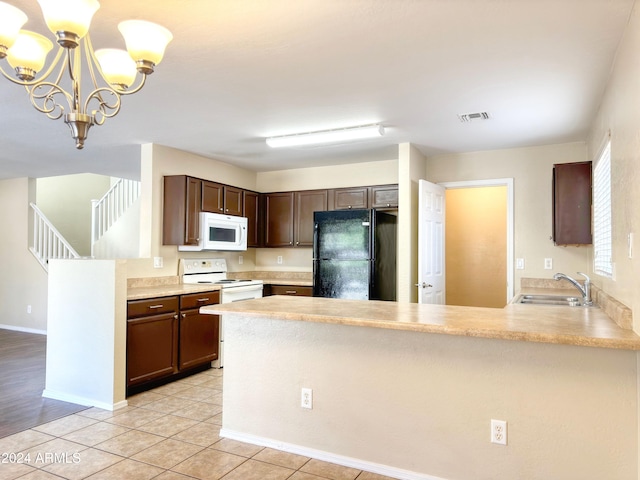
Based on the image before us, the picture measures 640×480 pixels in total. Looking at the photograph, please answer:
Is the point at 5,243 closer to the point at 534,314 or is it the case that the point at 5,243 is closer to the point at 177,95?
the point at 177,95

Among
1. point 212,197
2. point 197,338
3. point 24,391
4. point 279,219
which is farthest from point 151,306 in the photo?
point 279,219

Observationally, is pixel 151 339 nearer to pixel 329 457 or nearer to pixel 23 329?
pixel 329 457

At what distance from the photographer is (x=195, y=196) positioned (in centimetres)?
466

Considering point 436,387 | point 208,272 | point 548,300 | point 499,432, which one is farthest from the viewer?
point 208,272

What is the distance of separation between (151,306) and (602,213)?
3.60 metres

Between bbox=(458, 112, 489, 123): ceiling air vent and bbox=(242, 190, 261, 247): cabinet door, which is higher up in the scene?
bbox=(458, 112, 489, 123): ceiling air vent

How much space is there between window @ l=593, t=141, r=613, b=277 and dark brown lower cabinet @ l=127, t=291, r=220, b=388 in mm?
3404

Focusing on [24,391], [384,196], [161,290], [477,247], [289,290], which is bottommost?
[24,391]

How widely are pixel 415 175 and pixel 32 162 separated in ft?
15.7

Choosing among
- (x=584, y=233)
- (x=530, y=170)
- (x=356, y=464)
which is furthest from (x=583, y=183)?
(x=356, y=464)

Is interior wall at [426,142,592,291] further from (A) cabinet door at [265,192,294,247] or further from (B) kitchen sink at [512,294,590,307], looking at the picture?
(A) cabinet door at [265,192,294,247]

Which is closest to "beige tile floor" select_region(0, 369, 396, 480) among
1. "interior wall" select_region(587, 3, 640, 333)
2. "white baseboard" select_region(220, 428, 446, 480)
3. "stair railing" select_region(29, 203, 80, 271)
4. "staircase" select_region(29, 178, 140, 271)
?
"white baseboard" select_region(220, 428, 446, 480)

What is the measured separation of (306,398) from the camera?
2.57 m

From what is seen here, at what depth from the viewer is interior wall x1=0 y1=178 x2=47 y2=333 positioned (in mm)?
6418
